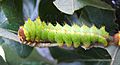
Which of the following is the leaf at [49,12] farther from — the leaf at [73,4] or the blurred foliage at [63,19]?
the leaf at [73,4]

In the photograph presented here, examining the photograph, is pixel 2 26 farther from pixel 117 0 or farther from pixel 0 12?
pixel 117 0

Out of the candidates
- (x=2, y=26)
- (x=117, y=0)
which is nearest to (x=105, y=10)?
(x=117, y=0)

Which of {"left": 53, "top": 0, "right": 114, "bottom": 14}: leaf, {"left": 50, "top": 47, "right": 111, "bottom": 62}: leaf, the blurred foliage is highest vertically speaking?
{"left": 53, "top": 0, "right": 114, "bottom": 14}: leaf

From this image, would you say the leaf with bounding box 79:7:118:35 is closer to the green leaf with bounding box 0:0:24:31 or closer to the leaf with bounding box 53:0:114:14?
the leaf with bounding box 53:0:114:14

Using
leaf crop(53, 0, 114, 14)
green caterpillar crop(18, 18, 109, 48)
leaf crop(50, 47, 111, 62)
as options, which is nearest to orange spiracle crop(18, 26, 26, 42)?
green caterpillar crop(18, 18, 109, 48)

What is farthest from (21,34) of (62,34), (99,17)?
(99,17)

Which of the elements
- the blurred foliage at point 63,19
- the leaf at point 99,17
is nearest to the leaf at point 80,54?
the blurred foliage at point 63,19

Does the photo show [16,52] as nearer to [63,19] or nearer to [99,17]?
[63,19]

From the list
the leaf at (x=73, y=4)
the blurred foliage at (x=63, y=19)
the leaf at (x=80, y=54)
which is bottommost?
the leaf at (x=80, y=54)
